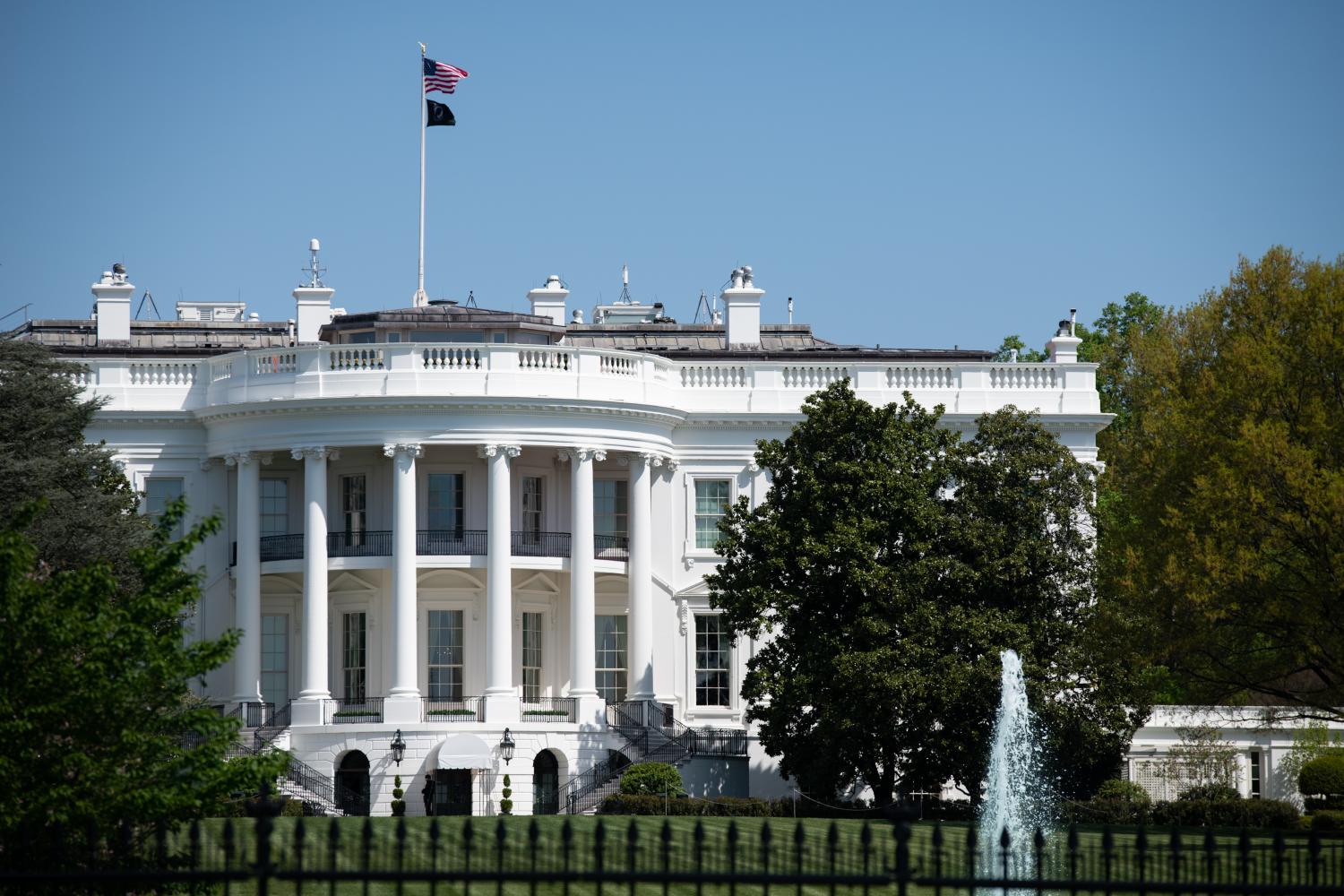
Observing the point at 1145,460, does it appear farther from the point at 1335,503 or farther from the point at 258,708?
the point at 258,708

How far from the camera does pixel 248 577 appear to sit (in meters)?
53.6

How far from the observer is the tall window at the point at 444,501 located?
54625 mm

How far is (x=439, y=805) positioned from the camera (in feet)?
166

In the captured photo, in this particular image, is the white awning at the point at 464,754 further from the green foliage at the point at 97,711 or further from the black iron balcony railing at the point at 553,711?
the green foliage at the point at 97,711

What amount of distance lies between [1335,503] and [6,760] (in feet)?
78.3

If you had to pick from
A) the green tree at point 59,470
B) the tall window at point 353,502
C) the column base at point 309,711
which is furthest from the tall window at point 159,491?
the column base at point 309,711

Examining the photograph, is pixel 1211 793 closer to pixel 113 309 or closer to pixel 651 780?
pixel 651 780

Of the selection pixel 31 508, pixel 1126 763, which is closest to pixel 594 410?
pixel 1126 763

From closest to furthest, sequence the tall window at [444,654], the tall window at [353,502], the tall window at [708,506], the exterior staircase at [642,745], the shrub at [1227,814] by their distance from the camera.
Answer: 1. the shrub at [1227,814]
2. the exterior staircase at [642,745]
3. the tall window at [444,654]
4. the tall window at [353,502]
5. the tall window at [708,506]

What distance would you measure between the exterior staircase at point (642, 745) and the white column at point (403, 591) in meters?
4.31

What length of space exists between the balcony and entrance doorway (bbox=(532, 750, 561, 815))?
5130 millimetres

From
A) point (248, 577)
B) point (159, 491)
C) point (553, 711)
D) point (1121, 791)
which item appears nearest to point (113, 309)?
point (159, 491)

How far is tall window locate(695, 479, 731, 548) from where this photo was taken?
2233 inches

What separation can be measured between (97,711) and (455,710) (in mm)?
30755
